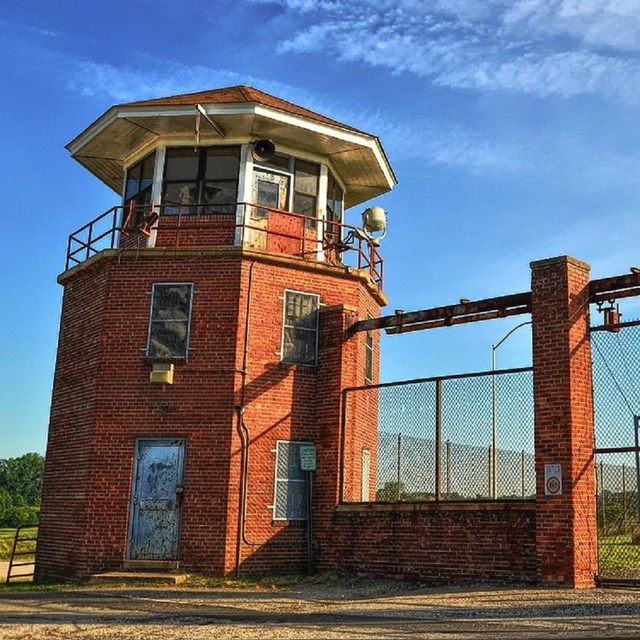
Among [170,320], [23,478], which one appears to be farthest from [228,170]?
[23,478]

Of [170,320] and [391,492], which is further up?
[170,320]

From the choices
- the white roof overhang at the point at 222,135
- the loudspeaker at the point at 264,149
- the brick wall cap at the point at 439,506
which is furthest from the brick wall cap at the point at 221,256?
the brick wall cap at the point at 439,506

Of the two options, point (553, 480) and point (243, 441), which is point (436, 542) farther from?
point (243, 441)

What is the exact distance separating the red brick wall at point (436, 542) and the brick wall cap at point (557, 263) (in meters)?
3.87

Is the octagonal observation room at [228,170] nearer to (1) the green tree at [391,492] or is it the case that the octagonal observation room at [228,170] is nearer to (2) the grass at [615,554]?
(1) the green tree at [391,492]

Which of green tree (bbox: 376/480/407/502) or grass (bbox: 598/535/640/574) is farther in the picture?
green tree (bbox: 376/480/407/502)

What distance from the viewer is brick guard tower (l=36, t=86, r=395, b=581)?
15.1m

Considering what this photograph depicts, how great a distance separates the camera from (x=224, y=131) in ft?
55.8

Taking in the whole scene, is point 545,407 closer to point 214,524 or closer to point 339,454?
point 339,454

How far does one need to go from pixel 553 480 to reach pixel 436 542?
2.40 meters

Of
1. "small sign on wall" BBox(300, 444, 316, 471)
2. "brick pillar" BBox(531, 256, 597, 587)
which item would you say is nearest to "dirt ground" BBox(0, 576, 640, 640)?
"brick pillar" BBox(531, 256, 597, 587)

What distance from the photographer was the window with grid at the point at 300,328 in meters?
16.3

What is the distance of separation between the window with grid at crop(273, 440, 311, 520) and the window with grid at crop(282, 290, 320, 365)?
175 centimetres

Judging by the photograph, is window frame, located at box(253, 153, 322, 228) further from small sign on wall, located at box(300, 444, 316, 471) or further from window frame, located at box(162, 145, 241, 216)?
small sign on wall, located at box(300, 444, 316, 471)
